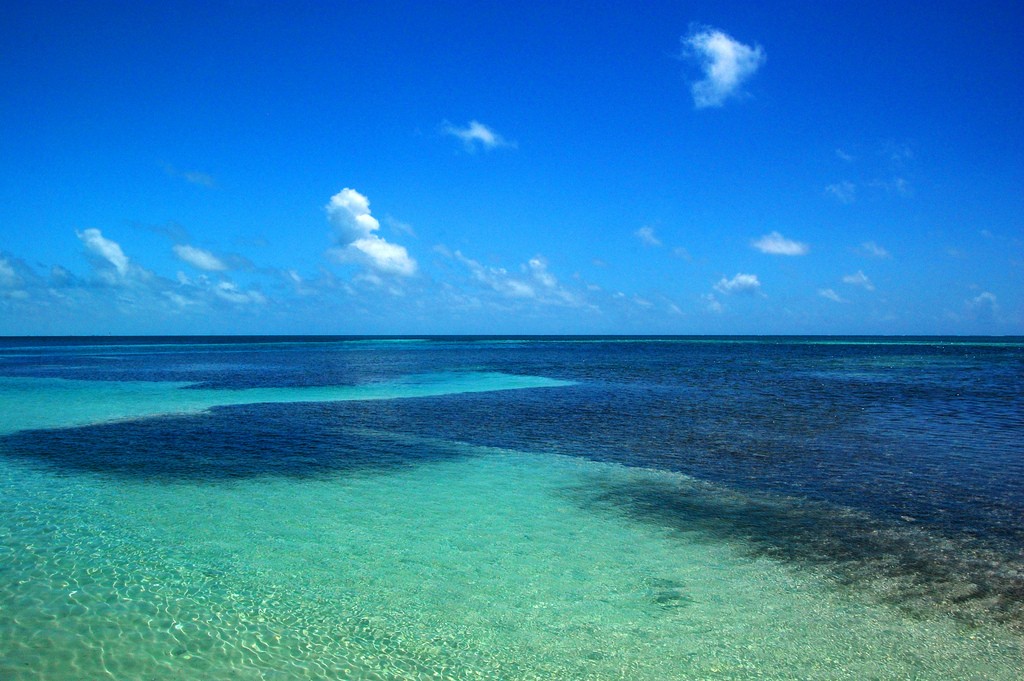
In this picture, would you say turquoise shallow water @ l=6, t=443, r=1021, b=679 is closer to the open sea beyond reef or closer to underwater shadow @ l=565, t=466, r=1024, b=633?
the open sea beyond reef

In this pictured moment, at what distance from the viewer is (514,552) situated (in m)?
8.51

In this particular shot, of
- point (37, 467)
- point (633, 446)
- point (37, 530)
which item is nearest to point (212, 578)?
point (37, 530)

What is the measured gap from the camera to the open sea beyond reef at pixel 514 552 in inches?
231

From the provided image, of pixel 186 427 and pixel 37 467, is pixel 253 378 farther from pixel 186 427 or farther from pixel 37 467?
pixel 37 467

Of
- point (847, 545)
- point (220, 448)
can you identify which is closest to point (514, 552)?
point (847, 545)

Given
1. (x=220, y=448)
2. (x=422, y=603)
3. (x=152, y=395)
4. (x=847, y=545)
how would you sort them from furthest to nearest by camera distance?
(x=152, y=395) < (x=220, y=448) < (x=847, y=545) < (x=422, y=603)

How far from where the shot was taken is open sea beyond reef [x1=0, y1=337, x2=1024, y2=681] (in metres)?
5.86

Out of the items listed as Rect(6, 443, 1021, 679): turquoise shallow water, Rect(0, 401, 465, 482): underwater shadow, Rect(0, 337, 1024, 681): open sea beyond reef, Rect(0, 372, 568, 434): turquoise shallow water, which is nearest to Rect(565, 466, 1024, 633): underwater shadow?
Rect(0, 337, 1024, 681): open sea beyond reef

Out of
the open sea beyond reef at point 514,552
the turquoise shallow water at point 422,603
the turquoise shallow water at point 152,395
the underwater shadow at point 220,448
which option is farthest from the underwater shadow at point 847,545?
the turquoise shallow water at point 152,395

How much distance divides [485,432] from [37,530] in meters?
10.6

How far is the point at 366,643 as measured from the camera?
6102 millimetres

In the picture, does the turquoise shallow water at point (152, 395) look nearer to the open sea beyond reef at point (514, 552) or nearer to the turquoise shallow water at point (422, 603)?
the open sea beyond reef at point (514, 552)

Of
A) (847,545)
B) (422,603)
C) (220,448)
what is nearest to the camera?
(422,603)

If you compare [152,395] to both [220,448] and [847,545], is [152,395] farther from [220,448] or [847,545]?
[847,545]
